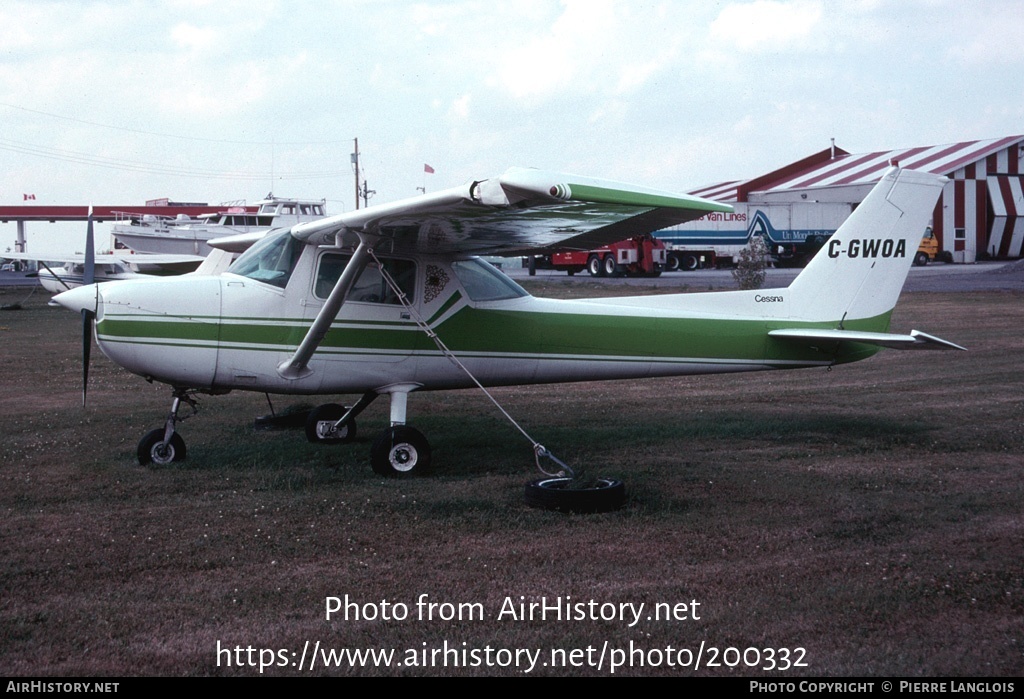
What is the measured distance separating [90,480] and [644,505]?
4471 millimetres

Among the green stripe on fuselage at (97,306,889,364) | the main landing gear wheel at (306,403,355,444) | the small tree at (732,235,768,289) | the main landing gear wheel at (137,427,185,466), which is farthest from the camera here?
the small tree at (732,235,768,289)

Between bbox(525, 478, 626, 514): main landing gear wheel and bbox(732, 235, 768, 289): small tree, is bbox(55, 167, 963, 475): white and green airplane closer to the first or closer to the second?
bbox(525, 478, 626, 514): main landing gear wheel

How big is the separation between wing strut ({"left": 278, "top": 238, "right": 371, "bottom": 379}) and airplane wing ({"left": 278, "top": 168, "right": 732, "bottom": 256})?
220 mm

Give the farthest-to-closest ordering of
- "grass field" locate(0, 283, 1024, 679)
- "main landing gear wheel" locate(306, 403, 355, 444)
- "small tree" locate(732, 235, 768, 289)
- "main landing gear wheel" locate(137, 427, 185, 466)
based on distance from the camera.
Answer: "small tree" locate(732, 235, 768, 289), "main landing gear wheel" locate(306, 403, 355, 444), "main landing gear wheel" locate(137, 427, 185, 466), "grass field" locate(0, 283, 1024, 679)

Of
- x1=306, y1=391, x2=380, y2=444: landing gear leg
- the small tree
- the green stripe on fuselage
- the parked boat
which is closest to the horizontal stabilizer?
the green stripe on fuselage

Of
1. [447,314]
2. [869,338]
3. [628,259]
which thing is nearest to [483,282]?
[447,314]

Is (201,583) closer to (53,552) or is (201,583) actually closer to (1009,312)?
(53,552)

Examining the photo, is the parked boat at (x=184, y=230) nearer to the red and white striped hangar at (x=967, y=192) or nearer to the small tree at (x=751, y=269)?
the small tree at (x=751, y=269)

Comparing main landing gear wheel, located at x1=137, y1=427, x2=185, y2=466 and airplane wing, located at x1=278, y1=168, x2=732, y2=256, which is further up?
airplane wing, located at x1=278, y1=168, x2=732, y2=256

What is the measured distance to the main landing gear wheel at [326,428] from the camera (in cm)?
995

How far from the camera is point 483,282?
9.41 metres

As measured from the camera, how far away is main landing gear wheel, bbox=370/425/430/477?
27.2 feet

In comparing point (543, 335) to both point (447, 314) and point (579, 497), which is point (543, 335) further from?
point (579, 497)
